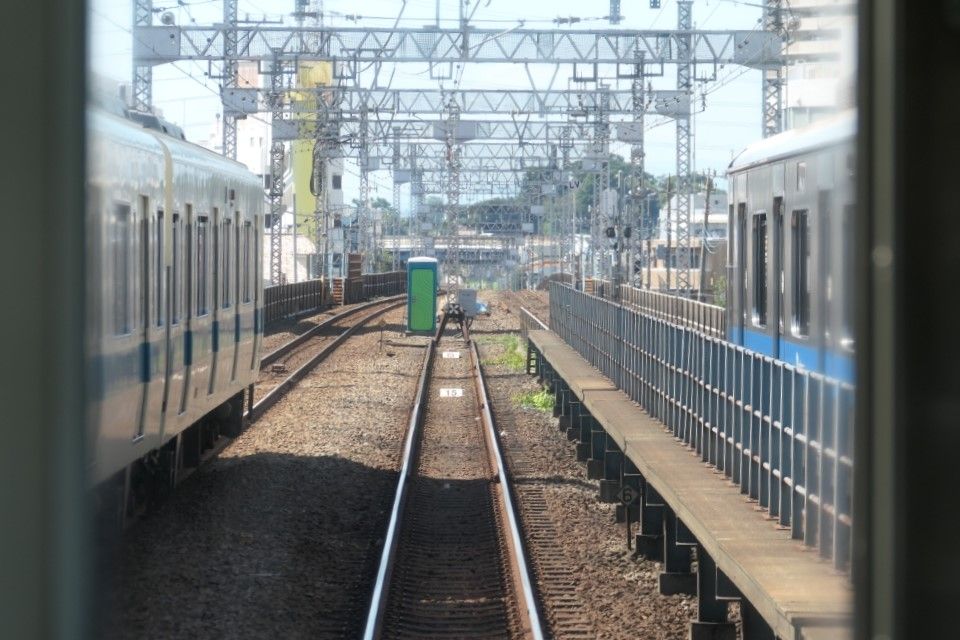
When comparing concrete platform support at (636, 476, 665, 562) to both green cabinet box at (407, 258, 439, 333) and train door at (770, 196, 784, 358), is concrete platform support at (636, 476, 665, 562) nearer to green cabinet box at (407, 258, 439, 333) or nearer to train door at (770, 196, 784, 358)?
train door at (770, 196, 784, 358)

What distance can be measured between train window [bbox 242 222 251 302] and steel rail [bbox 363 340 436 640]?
218 centimetres

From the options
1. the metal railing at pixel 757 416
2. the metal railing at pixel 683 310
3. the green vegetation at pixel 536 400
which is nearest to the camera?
the metal railing at pixel 757 416

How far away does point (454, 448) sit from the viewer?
45.3 ft

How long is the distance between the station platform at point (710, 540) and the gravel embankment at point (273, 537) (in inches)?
71.2

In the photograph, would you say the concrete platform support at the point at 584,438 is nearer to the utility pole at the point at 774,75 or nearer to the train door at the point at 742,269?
the train door at the point at 742,269

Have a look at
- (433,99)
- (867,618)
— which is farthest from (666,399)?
(433,99)

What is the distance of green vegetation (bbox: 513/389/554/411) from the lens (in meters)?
18.0

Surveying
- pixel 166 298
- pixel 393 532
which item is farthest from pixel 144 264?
pixel 393 532

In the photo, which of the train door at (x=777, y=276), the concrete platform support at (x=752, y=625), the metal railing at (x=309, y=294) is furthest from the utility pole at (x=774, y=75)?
the metal railing at (x=309, y=294)

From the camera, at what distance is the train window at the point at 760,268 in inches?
369

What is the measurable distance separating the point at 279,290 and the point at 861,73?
28636 millimetres

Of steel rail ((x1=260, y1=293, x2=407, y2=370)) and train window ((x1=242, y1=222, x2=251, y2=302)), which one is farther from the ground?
train window ((x1=242, y1=222, x2=251, y2=302))

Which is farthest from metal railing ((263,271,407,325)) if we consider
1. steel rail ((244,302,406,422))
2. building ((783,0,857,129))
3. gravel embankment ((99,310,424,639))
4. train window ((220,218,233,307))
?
building ((783,0,857,129))

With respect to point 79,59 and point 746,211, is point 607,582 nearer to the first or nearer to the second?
point 746,211
